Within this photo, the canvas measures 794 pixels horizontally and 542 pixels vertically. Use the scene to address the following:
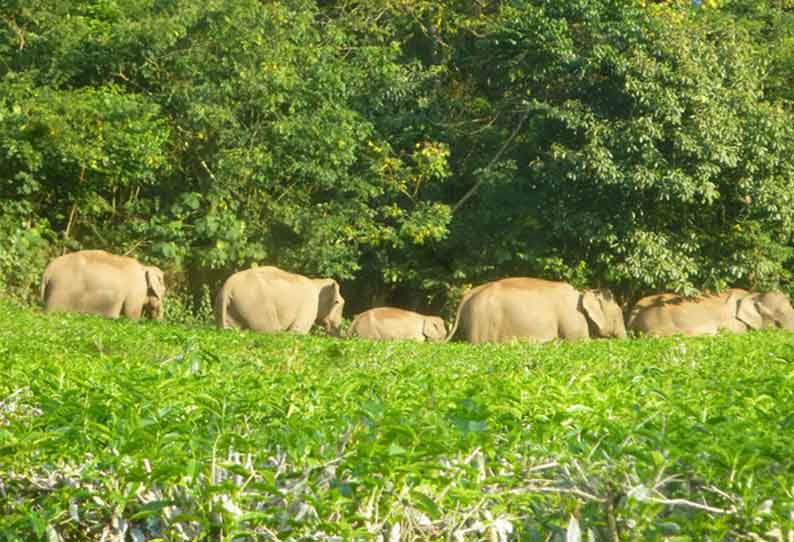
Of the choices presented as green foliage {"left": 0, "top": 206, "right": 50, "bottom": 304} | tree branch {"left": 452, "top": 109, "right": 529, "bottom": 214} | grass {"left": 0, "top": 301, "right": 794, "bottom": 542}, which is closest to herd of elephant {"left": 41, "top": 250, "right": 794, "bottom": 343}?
green foliage {"left": 0, "top": 206, "right": 50, "bottom": 304}

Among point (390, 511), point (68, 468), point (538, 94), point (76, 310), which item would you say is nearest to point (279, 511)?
point (390, 511)

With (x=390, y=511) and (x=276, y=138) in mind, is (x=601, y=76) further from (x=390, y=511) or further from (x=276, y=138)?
(x=390, y=511)

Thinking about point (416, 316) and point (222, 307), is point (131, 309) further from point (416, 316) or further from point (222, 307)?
point (416, 316)

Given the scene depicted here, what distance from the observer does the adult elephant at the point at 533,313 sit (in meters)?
18.9

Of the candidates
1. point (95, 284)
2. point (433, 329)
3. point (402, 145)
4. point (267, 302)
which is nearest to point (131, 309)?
point (95, 284)

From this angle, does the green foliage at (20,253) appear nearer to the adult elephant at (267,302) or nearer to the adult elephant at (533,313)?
the adult elephant at (267,302)

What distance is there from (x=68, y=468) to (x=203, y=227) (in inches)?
663

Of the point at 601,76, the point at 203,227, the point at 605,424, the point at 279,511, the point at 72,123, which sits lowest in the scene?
the point at 279,511

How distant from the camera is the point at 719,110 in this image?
19.4 m

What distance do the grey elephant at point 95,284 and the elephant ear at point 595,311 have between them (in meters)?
6.26

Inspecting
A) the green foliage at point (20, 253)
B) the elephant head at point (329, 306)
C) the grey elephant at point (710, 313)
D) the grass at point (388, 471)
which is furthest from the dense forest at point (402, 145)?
the grass at point (388, 471)

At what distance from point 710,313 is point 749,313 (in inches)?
23.8

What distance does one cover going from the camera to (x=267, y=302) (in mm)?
18906

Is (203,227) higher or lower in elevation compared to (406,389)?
higher
